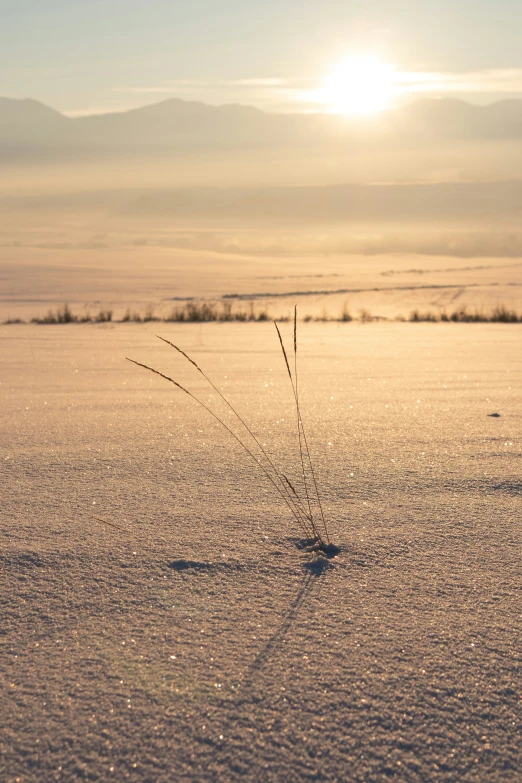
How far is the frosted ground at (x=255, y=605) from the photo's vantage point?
1.09 m

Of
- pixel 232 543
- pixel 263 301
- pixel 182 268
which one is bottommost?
pixel 232 543

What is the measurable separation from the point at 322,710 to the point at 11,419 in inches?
90.8

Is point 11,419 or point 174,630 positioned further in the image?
point 11,419

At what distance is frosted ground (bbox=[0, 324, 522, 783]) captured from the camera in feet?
3.57

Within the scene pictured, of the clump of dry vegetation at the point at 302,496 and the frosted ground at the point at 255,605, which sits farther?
the clump of dry vegetation at the point at 302,496

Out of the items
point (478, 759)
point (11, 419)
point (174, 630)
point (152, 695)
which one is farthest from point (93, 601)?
point (11, 419)

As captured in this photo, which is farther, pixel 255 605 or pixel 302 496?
pixel 302 496

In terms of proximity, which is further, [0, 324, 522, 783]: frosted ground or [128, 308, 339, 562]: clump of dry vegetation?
[128, 308, 339, 562]: clump of dry vegetation

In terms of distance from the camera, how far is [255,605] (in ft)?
4.85

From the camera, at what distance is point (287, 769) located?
1.04 metres

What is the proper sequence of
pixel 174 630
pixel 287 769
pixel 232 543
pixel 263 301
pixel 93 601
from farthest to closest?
pixel 263 301 < pixel 232 543 < pixel 93 601 < pixel 174 630 < pixel 287 769

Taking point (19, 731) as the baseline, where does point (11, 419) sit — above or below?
above

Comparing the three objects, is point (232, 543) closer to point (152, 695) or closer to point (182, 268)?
point (152, 695)

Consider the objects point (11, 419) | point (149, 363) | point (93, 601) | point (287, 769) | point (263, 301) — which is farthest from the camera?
point (263, 301)
